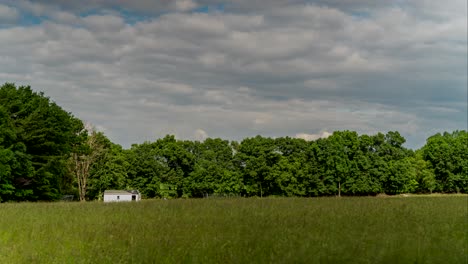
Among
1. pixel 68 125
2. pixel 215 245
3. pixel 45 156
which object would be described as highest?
pixel 68 125

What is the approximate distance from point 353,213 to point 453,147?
8211cm

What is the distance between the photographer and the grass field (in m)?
9.63

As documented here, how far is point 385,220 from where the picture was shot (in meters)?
13.9

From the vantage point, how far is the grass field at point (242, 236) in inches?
379

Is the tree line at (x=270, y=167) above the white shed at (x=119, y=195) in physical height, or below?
above

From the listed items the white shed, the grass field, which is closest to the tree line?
the white shed

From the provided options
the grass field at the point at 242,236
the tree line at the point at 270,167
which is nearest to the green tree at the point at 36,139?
the tree line at the point at 270,167

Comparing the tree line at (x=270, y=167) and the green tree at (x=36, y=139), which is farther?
the tree line at (x=270, y=167)

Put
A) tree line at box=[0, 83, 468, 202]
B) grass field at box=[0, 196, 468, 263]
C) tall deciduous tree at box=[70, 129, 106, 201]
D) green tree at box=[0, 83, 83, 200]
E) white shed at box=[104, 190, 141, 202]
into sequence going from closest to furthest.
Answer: grass field at box=[0, 196, 468, 263], green tree at box=[0, 83, 83, 200], white shed at box=[104, 190, 141, 202], tall deciduous tree at box=[70, 129, 106, 201], tree line at box=[0, 83, 468, 202]

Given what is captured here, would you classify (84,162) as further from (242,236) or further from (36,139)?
(242,236)

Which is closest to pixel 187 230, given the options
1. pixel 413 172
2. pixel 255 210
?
pixel 255 210

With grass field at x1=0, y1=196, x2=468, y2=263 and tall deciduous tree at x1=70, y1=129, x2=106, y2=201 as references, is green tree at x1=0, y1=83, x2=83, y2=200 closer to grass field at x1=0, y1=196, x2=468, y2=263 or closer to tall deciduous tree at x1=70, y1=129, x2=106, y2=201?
tall deciduous tree at x1=70, y1=129, x2=106, y2=201

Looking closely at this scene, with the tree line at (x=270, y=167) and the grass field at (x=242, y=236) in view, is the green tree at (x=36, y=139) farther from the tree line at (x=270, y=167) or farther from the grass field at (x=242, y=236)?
the grass field at (x=242, y=236)

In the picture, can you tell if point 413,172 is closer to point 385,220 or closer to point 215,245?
point 385,220
